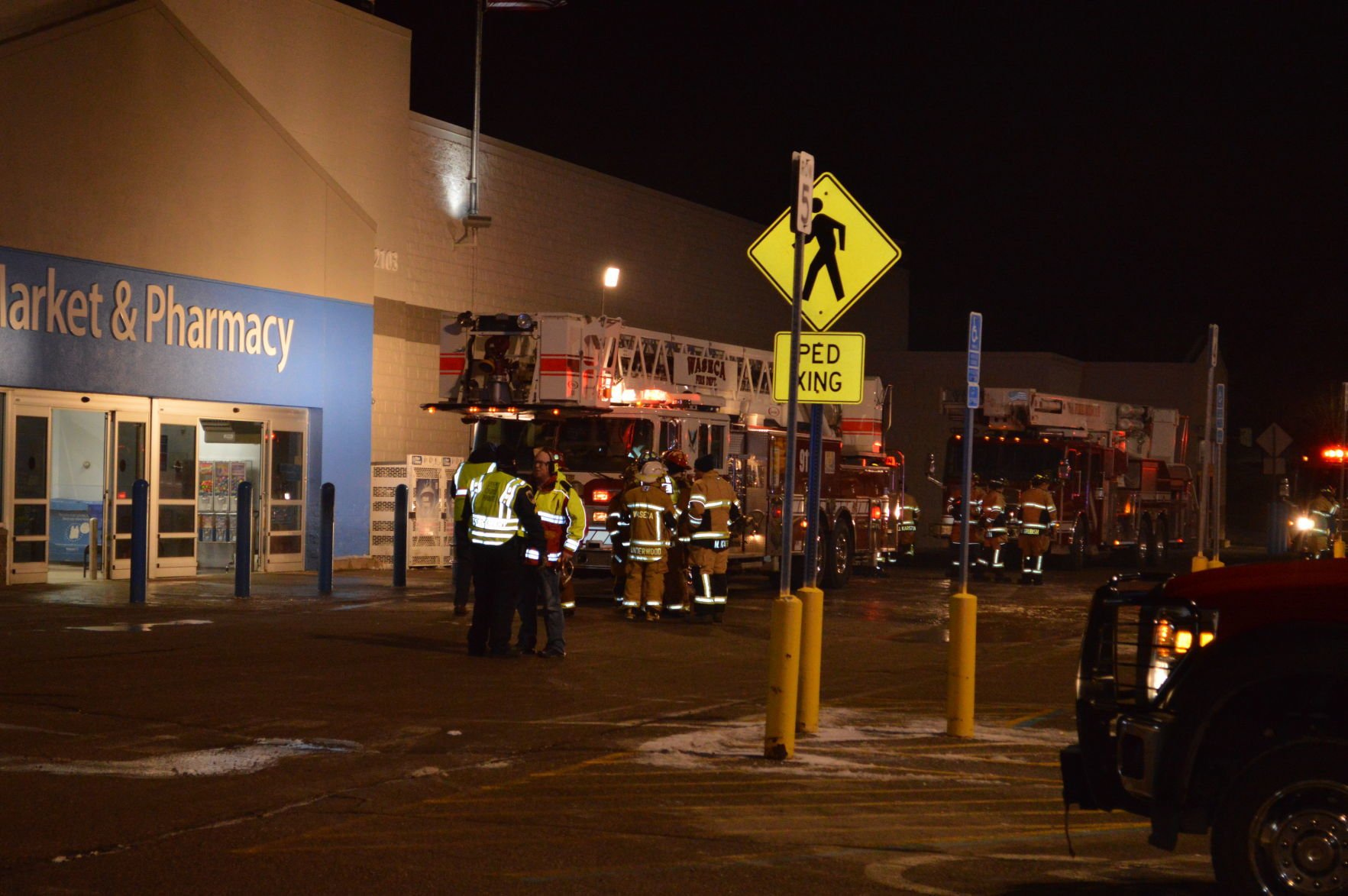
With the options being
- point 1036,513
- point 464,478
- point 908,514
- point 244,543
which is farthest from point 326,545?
point 908,514

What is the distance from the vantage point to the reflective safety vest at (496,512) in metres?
13.3

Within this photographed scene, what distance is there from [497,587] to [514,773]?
4.87 meters

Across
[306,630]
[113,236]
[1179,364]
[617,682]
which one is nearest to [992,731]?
[617,682]

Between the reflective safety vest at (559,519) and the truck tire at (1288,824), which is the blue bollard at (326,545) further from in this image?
the truck tire at (1288,824)

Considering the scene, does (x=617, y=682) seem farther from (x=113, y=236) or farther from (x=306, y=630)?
(x=113, y=236)

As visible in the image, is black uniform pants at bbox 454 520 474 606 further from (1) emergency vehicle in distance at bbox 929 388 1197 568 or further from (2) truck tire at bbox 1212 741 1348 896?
(1) emergency vehicle in distance at bbox 929 388 1197 568

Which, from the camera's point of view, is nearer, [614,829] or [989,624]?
[614,829]

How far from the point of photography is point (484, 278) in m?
29.3

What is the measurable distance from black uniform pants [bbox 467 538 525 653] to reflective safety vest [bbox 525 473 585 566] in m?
0.58

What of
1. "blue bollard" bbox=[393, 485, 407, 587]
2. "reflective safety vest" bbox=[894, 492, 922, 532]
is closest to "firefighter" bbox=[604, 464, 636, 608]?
"blue bollard" bbox=[393, 485, 407, 587]

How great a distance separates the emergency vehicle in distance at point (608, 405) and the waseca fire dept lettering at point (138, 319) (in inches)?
126

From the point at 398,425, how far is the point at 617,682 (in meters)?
15.9

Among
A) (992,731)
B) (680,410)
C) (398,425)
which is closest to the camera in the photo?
(992,731)

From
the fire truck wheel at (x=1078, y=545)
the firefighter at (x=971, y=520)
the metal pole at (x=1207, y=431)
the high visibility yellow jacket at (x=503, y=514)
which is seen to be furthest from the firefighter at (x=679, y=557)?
the fire truck wheel at (x=1078, y=545)
